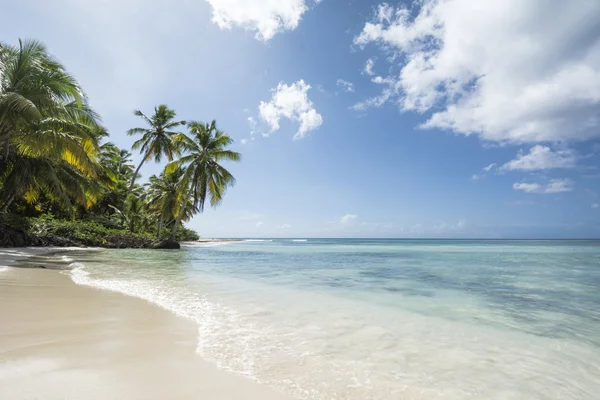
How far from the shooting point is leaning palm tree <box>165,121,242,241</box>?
2431 cm

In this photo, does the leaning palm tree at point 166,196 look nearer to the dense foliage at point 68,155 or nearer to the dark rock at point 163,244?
the dense foliage at point 68,155

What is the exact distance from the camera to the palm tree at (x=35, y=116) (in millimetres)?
11461

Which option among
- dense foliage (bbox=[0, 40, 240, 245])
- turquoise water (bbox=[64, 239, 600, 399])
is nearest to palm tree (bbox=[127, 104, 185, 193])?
dense foliage (bbox=[0, 40, 240, 245])

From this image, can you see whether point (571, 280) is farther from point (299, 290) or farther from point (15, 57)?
point (15, 57)

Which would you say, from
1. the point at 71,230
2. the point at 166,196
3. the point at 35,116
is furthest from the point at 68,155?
the point at 166,196

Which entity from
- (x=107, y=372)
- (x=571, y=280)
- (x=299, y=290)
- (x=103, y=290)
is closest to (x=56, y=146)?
(x=103, y=290)

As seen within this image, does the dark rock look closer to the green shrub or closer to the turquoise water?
the green shrub

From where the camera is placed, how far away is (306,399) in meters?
2.09

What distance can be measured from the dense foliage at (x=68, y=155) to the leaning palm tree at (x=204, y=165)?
8 centimetres

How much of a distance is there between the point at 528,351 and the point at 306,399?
2650 mm

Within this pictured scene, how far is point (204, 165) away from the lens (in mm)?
24531

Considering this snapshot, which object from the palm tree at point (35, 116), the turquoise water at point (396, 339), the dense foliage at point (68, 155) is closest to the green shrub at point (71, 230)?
the dense foliage at point (68, 155)

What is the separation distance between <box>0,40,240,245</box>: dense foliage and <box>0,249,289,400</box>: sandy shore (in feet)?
34.4

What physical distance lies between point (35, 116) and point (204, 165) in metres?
13.8
